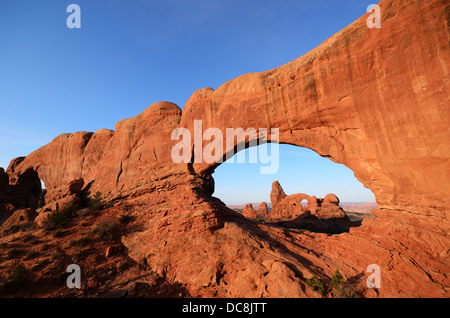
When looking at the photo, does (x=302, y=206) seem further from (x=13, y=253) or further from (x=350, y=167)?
(x=13, y=253)

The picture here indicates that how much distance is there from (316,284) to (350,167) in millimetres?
8755

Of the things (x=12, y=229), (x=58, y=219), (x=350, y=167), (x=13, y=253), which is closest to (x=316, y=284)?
(x=350, y=167)

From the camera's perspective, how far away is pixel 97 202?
1958cm

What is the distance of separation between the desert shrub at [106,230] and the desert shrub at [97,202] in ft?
12.1

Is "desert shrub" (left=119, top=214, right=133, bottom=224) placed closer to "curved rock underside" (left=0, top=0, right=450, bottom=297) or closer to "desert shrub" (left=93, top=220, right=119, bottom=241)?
"desert shrub" (left=93, top=220, right=119, bottom=241)

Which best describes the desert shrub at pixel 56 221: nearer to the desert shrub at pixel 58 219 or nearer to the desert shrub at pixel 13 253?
the desert shrub at pixel 58 219

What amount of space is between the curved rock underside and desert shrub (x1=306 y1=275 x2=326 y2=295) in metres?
0.32

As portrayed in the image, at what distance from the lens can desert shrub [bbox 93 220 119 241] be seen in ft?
47.0

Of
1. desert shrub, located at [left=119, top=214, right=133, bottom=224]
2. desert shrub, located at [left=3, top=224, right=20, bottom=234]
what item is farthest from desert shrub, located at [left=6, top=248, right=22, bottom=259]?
desert shrub, located at [left=119, top=214, right=133, bottom=224]

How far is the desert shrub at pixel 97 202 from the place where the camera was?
60.7 ft

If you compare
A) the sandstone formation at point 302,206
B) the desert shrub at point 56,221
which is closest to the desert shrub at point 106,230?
the desert shrub at point 56,221

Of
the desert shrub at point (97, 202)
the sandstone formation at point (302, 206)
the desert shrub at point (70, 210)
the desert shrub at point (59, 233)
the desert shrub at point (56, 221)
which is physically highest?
the desert shrub at point (97, 202)

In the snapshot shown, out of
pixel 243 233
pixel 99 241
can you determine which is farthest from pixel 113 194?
pixel 243 233
